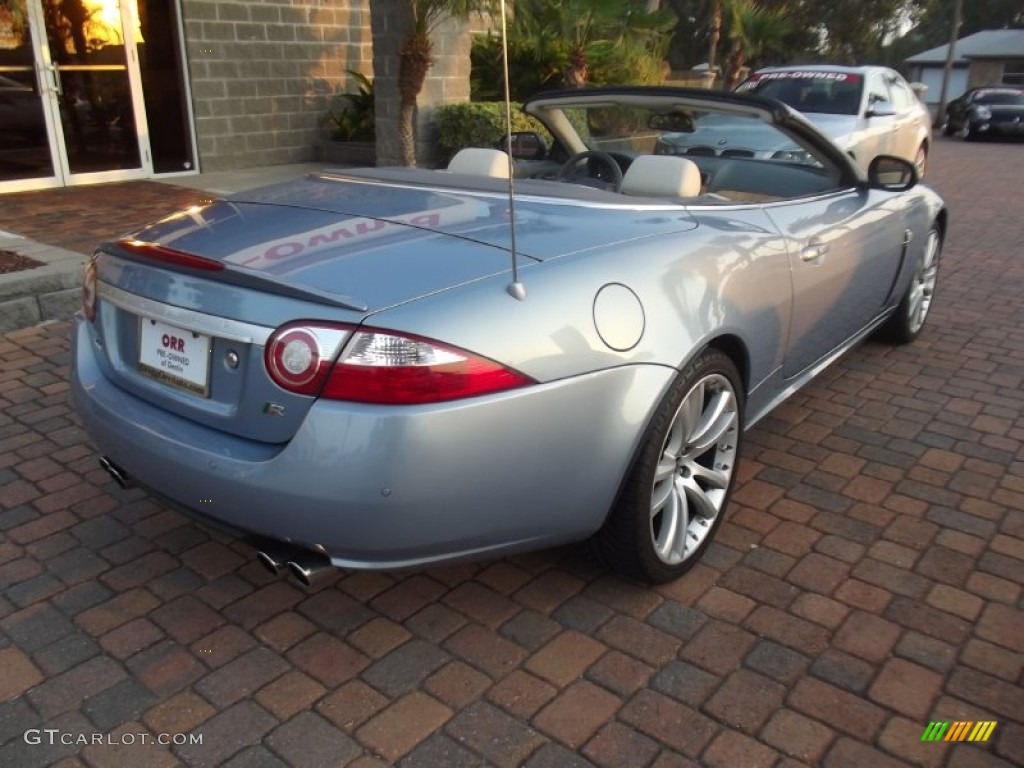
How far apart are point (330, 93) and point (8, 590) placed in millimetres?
10852

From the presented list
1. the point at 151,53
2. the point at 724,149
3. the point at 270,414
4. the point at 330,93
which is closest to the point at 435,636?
the point at 270,414

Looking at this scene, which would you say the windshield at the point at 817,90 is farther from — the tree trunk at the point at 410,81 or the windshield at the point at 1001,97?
the windshield at the point at 1001,97

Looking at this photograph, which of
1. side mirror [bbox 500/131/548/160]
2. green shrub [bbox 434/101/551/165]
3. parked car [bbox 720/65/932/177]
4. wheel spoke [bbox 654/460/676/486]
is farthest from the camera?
green shrub [bbox 434/101/551/165]

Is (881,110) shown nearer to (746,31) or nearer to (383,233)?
(746,31)

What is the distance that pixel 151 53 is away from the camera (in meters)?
10.6

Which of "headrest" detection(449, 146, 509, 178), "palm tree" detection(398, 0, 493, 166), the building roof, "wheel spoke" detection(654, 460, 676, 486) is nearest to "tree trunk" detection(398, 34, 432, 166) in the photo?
"palm tree" detection(398, 0, 493, 166)

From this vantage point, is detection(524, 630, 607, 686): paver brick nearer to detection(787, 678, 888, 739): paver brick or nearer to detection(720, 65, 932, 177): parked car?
detection(787, 678, 888, 739): paver brick

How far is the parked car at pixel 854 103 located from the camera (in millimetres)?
10094

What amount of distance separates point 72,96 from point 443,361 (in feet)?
32.2

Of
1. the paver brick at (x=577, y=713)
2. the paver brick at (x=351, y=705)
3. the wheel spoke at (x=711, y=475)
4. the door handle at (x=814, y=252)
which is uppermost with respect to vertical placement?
the door handle at (x=814, y=252)

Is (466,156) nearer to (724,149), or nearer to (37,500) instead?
(724,149)

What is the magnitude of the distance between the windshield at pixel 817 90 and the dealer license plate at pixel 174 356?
9821 mm

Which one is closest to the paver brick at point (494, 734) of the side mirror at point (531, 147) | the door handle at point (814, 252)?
the door handle at point (814, 252)

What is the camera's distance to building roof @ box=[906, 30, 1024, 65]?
4138 cm
